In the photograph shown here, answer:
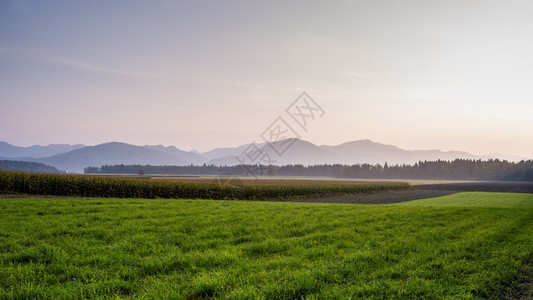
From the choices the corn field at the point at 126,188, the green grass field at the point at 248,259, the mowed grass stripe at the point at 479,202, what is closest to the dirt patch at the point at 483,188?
the mowed grass stripe at the point at 479,202

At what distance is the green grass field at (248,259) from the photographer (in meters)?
5.30

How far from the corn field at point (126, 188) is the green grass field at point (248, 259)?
1785 cm

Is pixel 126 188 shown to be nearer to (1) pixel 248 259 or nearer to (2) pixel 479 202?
(1) pixel 248 259

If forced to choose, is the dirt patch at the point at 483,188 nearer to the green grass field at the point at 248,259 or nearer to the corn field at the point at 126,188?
the corn field at the point at 126,188

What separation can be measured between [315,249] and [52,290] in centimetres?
574

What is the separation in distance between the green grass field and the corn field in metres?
17.8

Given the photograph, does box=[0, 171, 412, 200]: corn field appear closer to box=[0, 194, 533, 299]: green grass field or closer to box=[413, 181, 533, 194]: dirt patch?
box=[0, 194, 533, 299]: green grass field

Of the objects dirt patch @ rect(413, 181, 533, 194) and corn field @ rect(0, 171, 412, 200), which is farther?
dirt patch @ rect(413, 181, 533, 194)

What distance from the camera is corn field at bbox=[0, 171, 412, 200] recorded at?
85.7ft

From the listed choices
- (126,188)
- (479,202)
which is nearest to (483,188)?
(479,202)

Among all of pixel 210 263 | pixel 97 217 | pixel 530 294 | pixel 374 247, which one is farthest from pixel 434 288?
pixel 97 217

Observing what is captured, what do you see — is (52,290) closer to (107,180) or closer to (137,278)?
(137,278)

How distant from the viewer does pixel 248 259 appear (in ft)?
23.1

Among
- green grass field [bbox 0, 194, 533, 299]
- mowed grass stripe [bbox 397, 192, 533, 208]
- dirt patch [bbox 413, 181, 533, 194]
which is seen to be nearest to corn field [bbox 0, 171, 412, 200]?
mowed grass stripe [bbox 397, 192, 533, 208]
